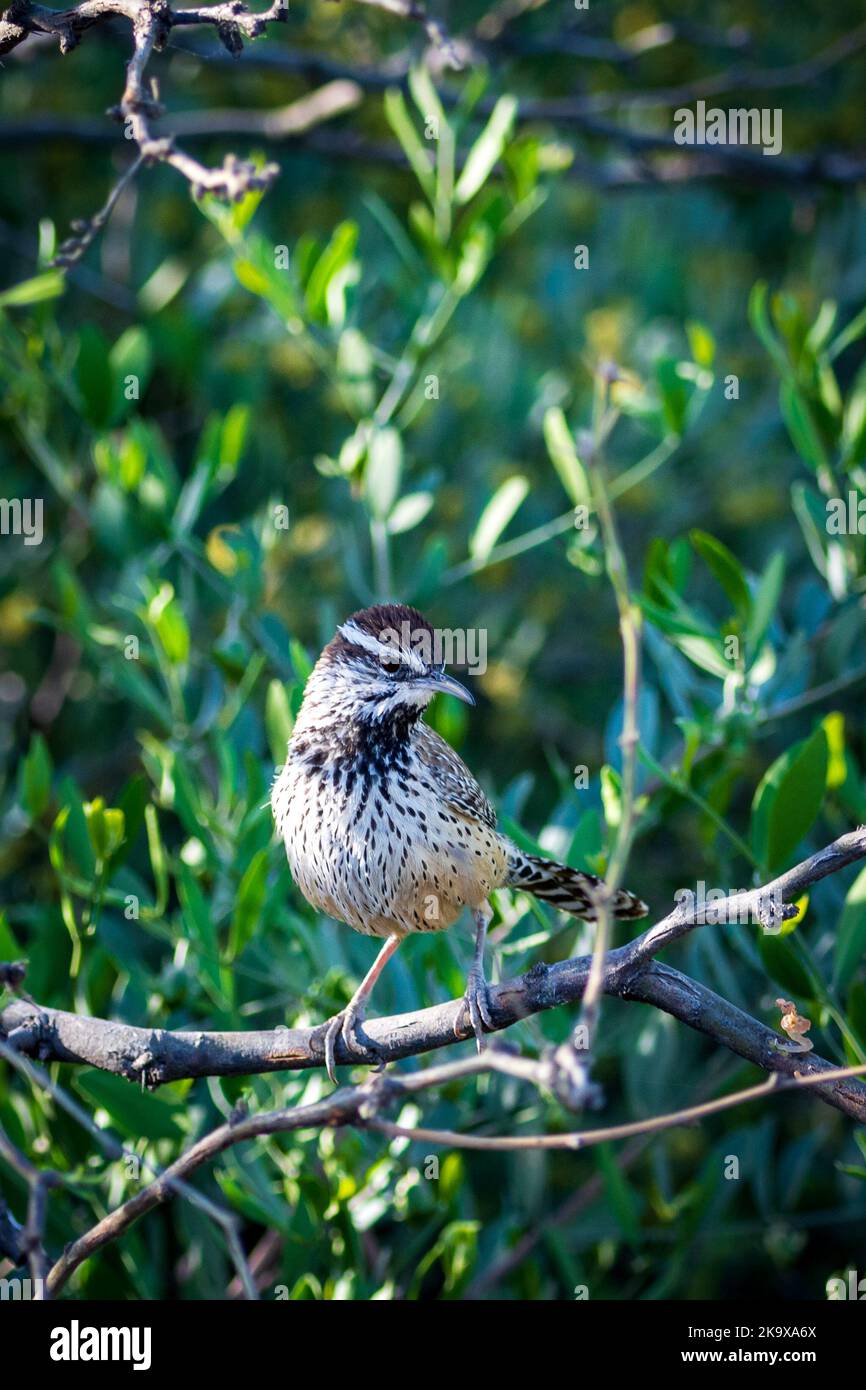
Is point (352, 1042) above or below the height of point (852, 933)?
below

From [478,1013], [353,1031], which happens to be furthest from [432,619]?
[478,1013]

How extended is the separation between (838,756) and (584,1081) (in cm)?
185

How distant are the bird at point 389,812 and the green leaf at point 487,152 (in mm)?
1382

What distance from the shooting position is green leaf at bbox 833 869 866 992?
3.31 m

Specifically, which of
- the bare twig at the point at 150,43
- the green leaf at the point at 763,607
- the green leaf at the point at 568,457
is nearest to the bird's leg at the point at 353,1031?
the green leaf at the point at 763,607

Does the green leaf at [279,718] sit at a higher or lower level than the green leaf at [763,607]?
lower

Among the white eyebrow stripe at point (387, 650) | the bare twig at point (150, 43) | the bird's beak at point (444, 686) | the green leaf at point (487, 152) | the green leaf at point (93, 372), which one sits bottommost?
the bird's beak at point (444, 686)

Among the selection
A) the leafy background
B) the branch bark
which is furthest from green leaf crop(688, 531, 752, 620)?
the branch bark

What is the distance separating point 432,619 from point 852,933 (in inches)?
111

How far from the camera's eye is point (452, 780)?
3.61 m

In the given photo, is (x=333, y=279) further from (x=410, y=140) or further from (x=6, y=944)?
(x=6, y=944)

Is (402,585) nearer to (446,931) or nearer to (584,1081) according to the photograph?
(446,931)

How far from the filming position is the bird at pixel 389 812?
11.2 feet

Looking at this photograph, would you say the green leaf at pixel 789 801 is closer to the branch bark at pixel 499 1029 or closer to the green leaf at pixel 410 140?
the branch bark at pixel 499 1029
